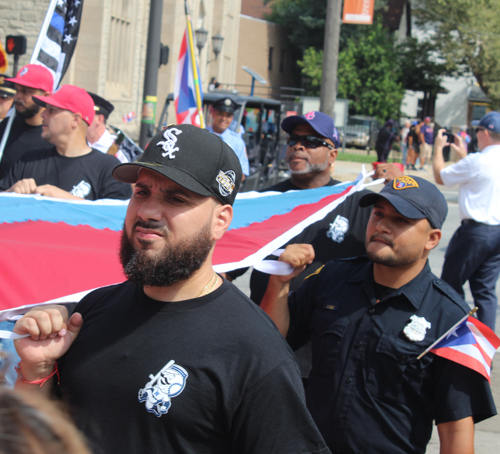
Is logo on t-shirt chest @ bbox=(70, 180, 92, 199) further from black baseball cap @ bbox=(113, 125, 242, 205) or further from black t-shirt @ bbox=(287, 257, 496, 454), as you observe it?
black baseball cap @ bbox=(113, 125, 242, 205)

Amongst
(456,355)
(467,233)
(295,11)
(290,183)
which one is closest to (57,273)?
(456,355)

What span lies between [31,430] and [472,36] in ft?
141

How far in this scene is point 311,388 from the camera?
264 centimetres

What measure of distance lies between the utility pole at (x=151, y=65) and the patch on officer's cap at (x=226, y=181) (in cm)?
871

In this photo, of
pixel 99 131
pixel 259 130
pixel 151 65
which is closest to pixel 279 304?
pixel 99 131

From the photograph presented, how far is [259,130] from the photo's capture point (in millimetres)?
15594

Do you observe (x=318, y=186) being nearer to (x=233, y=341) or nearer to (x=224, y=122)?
(x=233, y=341)

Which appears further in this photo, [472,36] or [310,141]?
[472,36]

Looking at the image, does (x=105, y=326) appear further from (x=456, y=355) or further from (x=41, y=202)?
(x=41, y=202)

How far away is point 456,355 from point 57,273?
1.66 metres

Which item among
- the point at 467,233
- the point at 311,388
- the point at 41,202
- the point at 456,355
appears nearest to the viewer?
the point at 456,355

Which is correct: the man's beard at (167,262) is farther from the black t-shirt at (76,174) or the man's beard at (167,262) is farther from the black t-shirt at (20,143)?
the black t-shirt at (20,143)

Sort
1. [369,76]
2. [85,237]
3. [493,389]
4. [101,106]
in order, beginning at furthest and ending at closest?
[369,76] → [101,106] → [493,389] → [85,237]

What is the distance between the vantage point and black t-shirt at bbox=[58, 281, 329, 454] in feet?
5.42
